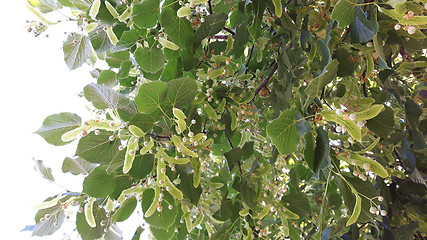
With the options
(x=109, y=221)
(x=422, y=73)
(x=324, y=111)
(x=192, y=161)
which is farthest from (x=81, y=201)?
(x=422, y=73)

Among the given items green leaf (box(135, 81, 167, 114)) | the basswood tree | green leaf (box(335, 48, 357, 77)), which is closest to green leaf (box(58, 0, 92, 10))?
the basswood tree

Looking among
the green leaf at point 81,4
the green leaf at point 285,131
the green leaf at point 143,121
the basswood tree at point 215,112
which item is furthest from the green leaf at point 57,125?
the green leaf at point 285,131

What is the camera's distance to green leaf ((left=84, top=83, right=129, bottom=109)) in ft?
1.72

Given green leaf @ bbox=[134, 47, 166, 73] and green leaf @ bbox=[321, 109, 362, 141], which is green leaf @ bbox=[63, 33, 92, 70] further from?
green leaf @ bbox=[321, 109, 362, 141]

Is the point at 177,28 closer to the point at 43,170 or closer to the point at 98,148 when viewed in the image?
the point at 98,148

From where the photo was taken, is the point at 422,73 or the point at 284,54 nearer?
the point at 284,54

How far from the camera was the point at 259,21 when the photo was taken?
60 centimetres

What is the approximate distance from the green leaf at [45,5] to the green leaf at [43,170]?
1.04 feet

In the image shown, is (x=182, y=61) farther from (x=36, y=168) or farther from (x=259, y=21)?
(x=36, y=168)

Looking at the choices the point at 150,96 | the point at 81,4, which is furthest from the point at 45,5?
the point at 150,96

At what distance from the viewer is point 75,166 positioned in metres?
0.59

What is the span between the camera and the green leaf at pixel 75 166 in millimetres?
581

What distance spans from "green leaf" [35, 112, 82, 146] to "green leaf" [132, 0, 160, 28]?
21 cm

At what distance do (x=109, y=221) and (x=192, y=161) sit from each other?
0.22 m
